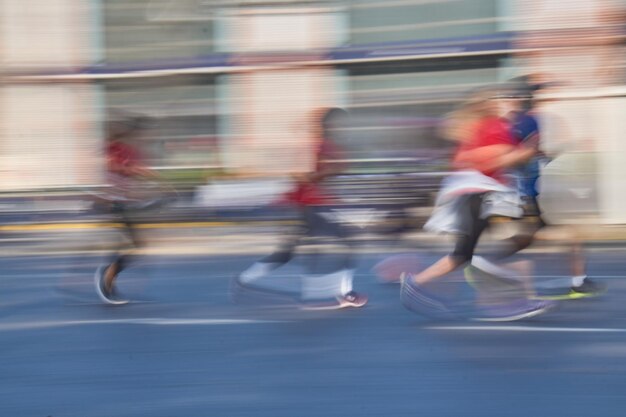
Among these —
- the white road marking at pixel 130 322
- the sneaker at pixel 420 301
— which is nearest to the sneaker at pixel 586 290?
the sneaker at pixel 420 301

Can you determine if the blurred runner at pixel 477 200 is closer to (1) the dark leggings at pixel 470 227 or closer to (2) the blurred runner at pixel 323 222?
(1) the dark leggings at pixel 470 227

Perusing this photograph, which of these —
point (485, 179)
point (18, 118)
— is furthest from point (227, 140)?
point (485, 179)

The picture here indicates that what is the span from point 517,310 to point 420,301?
640 mm

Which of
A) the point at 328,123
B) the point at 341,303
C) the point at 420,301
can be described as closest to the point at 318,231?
the point at 341,303

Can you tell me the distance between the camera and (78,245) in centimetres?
1479

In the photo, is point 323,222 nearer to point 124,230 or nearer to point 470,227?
point 470,227

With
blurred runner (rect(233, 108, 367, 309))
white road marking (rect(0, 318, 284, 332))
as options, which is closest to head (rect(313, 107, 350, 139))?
blurred runner (rect(233, 108, 367, 309))

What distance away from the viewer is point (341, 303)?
858 cm

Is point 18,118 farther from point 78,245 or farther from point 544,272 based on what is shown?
point 544,272

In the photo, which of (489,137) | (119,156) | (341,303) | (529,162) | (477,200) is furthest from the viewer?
(119,156)

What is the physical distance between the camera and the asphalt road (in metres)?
5.77

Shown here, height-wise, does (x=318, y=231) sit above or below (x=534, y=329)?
above

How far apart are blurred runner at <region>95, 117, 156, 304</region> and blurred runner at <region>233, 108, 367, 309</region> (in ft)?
3.97

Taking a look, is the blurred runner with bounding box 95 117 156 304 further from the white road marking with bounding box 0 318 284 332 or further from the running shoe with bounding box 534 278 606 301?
the running shoe with bounding box 534 278 606 301
